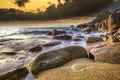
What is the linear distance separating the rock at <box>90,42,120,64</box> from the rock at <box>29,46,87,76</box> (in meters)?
0.51

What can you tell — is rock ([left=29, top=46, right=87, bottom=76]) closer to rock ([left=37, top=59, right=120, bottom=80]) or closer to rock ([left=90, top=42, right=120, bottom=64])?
rock ([left=37, top=59, right=120, bottom=80])

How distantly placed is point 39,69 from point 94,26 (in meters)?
20.6

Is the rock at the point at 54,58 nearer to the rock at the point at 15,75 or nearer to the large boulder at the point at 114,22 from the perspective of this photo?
the rock at the point at 15,75

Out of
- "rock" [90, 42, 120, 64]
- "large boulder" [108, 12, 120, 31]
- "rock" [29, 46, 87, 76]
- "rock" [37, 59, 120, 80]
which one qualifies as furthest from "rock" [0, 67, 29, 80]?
"large boulder" [108, 12, 120, 31]

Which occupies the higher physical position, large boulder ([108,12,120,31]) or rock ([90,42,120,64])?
large boulder ([108,12,120,31])

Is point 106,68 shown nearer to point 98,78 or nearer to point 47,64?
point 98,78

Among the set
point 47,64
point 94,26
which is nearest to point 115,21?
point 94,26

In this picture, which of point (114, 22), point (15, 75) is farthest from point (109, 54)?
point (114, 22)

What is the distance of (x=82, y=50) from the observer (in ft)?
20.9

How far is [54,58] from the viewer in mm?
5699

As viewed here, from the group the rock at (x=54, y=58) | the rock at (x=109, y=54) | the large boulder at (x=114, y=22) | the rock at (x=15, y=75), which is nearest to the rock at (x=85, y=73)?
the rock at (x=54, y=58)

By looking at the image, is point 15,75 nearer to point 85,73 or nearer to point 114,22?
point 85,73

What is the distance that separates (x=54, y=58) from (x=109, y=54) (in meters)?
1.36

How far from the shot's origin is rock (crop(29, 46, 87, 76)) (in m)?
5.35
